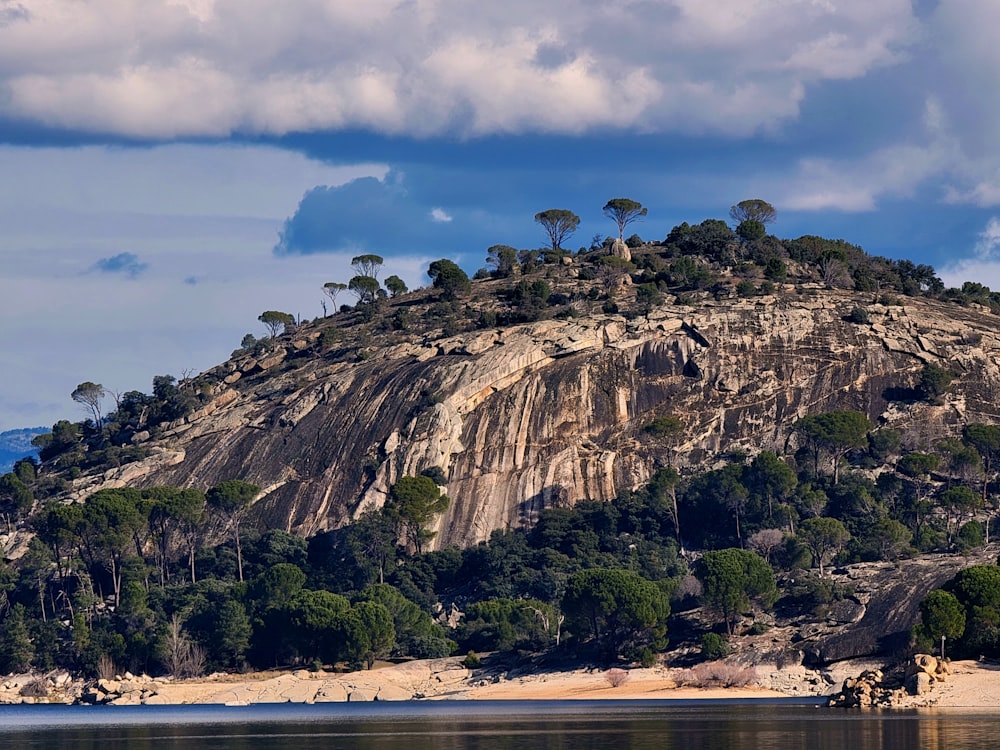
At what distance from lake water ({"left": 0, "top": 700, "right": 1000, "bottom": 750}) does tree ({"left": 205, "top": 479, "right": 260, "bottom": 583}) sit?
47.7 meters

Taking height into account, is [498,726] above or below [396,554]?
below

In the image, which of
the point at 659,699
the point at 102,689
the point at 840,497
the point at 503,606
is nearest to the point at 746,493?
the point at 840,497

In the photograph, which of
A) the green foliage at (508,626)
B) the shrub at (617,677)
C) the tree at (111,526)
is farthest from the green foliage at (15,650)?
the shrub at (617,677)

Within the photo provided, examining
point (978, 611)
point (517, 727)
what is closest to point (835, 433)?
point (978, 611)

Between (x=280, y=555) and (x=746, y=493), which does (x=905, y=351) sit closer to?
(x=746, y=493)

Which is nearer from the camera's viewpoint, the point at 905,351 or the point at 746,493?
the point at 746,493

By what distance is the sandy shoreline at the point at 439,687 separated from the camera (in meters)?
131

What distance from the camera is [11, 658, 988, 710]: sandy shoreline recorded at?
13075 centimetres

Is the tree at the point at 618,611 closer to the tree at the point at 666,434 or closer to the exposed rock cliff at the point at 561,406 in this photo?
the exposed rock cliff at the point at 561,406

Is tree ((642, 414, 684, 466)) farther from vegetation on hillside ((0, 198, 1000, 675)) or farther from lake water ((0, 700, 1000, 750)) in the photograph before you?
lake water ((0, 700, 1000, 750))

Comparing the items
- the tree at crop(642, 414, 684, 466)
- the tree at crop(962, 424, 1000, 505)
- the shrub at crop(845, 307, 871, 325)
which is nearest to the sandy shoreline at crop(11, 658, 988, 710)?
the tree at crop(642, 414, 684, 466)

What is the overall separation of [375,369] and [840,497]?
58480 mm

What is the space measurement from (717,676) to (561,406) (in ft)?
188

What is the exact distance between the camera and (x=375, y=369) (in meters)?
198
